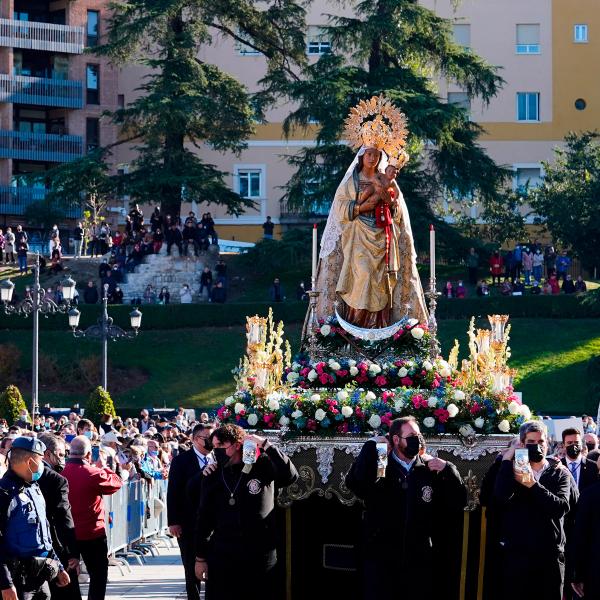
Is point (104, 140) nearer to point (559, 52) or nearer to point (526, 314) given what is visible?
point (559, 52)

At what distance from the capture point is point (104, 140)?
3179 inches

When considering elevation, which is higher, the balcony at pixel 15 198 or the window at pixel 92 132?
the window at pixel 92 132

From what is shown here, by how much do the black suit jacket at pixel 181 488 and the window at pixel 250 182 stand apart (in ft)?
199

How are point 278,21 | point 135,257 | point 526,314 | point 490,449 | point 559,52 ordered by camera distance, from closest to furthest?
1. point 490,449
2. point 526,314
3. point 135,257
4. point 278,21
5. point 559,52

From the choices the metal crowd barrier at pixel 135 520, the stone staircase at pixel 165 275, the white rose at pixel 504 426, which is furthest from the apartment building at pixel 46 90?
the white rose at pixel 504 426

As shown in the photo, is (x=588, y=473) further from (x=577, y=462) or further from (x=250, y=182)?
(x=250, y=182)

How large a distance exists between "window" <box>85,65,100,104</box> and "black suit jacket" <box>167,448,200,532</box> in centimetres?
6665

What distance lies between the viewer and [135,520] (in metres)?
22.6

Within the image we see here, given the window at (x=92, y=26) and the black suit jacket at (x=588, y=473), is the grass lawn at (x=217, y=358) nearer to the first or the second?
the window at (x=92, y=26)

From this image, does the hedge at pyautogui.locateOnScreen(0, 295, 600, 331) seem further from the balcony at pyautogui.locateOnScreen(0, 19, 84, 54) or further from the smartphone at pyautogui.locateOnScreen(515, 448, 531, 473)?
the smartphone at pyautogui.locateOnScreen(515, 448, 531, 473)

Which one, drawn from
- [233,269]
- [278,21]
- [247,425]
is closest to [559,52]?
[278,21]

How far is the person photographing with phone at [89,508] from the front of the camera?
14789 millimetres

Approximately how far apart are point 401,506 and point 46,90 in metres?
69.1

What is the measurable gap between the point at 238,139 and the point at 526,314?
1342 centimetres
